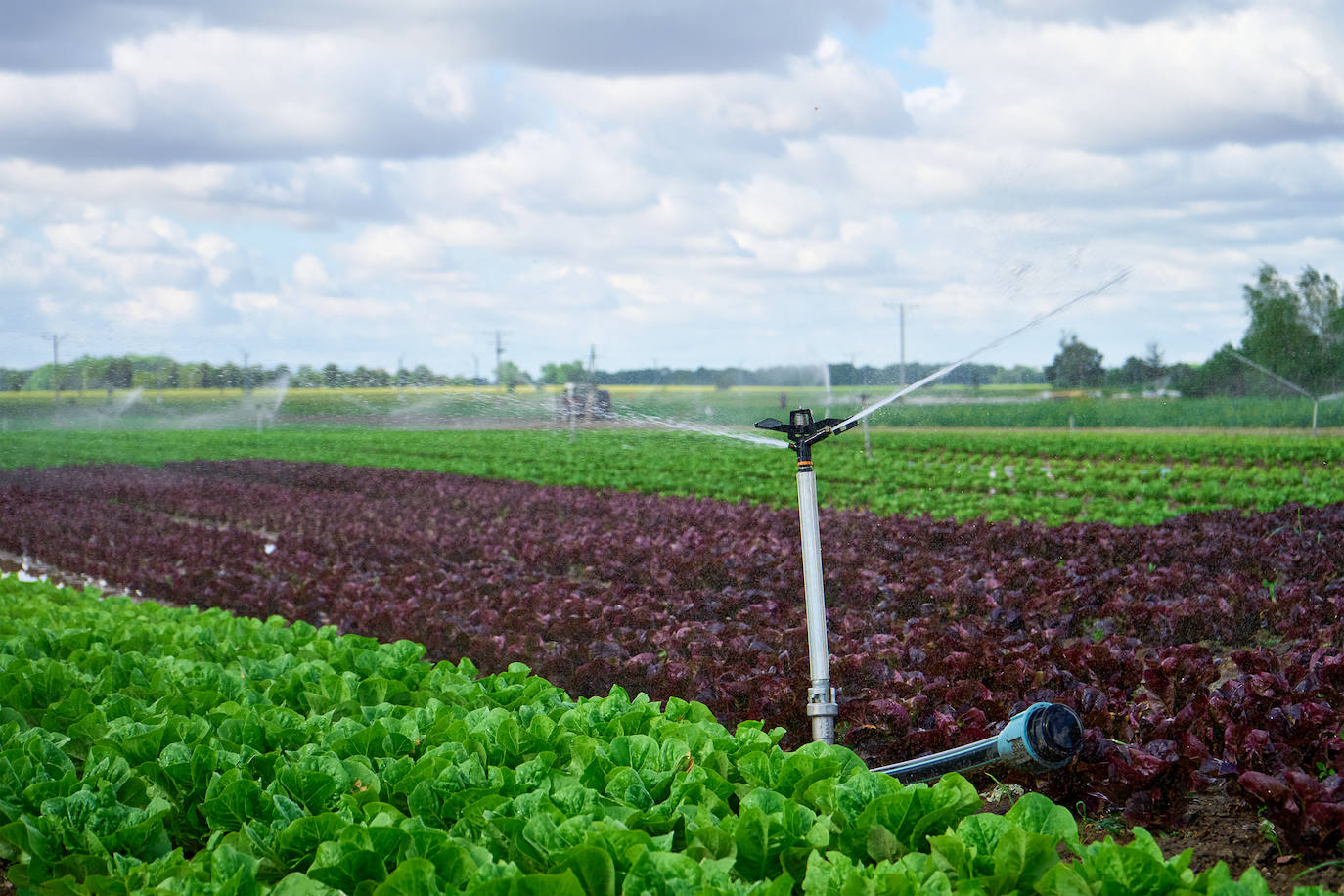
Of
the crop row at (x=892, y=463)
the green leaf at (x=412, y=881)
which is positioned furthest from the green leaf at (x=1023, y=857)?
the crop row at (x=892, y=463)

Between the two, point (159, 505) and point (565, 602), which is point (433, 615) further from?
point (159, 505)

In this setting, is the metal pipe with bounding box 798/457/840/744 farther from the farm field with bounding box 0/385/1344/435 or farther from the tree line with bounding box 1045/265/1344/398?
the tree line with bounding box 1045/265/1344/398

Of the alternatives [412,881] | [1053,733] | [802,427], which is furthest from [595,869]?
[802,427]

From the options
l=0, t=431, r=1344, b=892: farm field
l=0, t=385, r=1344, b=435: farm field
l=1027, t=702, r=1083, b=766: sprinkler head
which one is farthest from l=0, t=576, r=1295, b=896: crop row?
l=0, t=385, r=1344, b=435: farm field

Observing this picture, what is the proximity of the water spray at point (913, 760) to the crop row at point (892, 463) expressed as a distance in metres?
3.15

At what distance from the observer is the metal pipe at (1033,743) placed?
261 centimetres

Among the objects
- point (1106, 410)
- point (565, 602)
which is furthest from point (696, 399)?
point (1106, 410)

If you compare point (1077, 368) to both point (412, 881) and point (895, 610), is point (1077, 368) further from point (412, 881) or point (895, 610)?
point (412, 881)

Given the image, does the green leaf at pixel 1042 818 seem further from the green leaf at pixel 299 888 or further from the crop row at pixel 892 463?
the crop row at pixel 892 463

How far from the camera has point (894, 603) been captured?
5.52m

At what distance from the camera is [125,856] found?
2273mm

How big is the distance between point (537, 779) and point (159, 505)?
1446 centimetres

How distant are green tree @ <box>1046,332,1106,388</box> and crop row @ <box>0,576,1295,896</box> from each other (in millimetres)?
8745

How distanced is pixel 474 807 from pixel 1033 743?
1351mm
